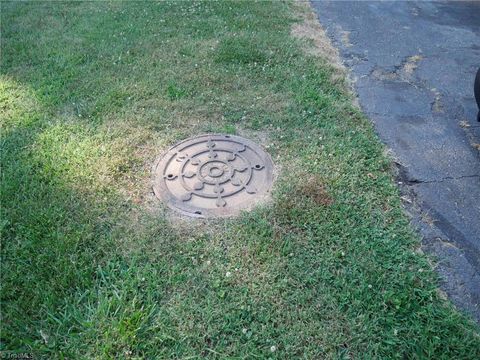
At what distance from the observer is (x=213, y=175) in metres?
2.93

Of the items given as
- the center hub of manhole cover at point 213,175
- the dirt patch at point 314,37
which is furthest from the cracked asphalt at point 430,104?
the center hub of manhole cover at point 213,175

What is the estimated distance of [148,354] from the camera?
2.00m

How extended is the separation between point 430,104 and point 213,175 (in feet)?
7.08

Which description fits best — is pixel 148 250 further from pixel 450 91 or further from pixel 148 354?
pixel 450 91

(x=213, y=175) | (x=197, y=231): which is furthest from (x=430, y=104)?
(x=197, y=231)

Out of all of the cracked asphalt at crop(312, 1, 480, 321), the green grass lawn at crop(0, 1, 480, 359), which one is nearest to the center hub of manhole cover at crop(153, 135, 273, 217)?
the green grass lawn at crop(0, 1, 480, 359)

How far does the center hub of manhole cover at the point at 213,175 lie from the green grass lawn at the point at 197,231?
87 mm

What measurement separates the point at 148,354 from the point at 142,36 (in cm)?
368

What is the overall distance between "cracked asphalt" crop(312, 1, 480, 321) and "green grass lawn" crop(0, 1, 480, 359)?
17cm

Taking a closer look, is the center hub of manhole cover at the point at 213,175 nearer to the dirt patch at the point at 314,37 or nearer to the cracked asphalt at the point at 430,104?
the cracked asphalt at the point at 430,104

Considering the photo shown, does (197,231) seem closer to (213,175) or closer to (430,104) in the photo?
(213,175)

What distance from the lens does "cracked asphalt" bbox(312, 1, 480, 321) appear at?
8.48 ft

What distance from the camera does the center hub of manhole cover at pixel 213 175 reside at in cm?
276

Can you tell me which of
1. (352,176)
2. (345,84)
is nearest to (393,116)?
(345,84)
